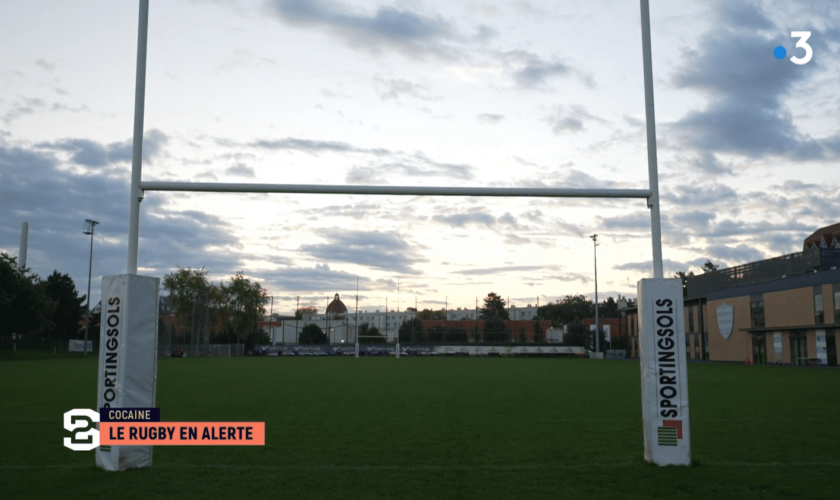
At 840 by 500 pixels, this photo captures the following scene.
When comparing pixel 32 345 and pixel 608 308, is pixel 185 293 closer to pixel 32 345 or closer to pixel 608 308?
pixel 32 345

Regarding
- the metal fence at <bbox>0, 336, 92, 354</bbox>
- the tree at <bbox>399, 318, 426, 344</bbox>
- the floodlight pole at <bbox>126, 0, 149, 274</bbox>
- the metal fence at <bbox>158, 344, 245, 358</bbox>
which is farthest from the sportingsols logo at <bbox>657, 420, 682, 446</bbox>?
the tree at <bbox>399, 318, 426, 344</bbox>

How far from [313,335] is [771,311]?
51975 mm

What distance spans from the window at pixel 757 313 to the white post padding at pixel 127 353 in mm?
48421

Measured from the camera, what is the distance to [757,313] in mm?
47688

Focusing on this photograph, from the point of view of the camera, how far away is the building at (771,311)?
134ft

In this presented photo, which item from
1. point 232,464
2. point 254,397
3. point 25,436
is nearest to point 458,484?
point 232,464

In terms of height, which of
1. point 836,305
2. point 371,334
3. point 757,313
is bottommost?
point 371,334

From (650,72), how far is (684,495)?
Answer: 4.91 metres

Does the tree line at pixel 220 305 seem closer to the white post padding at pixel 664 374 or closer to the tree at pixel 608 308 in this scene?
the white post padding at pixel 664 374

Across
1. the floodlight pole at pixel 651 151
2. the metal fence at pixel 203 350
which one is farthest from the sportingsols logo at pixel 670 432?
the metal fence at pixel 203 350

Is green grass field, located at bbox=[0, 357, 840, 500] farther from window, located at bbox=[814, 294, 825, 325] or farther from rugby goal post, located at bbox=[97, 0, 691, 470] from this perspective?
window, located at bbox=[814, 294, 825, 325]

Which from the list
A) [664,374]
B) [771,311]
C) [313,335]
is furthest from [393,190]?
[313,335]

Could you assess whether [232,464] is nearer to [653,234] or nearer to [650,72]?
[653,234]

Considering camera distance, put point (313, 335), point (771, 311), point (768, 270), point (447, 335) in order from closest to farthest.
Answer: point (771, 311) → point (768, 270) → point (447, 335) → point (313, 335)
